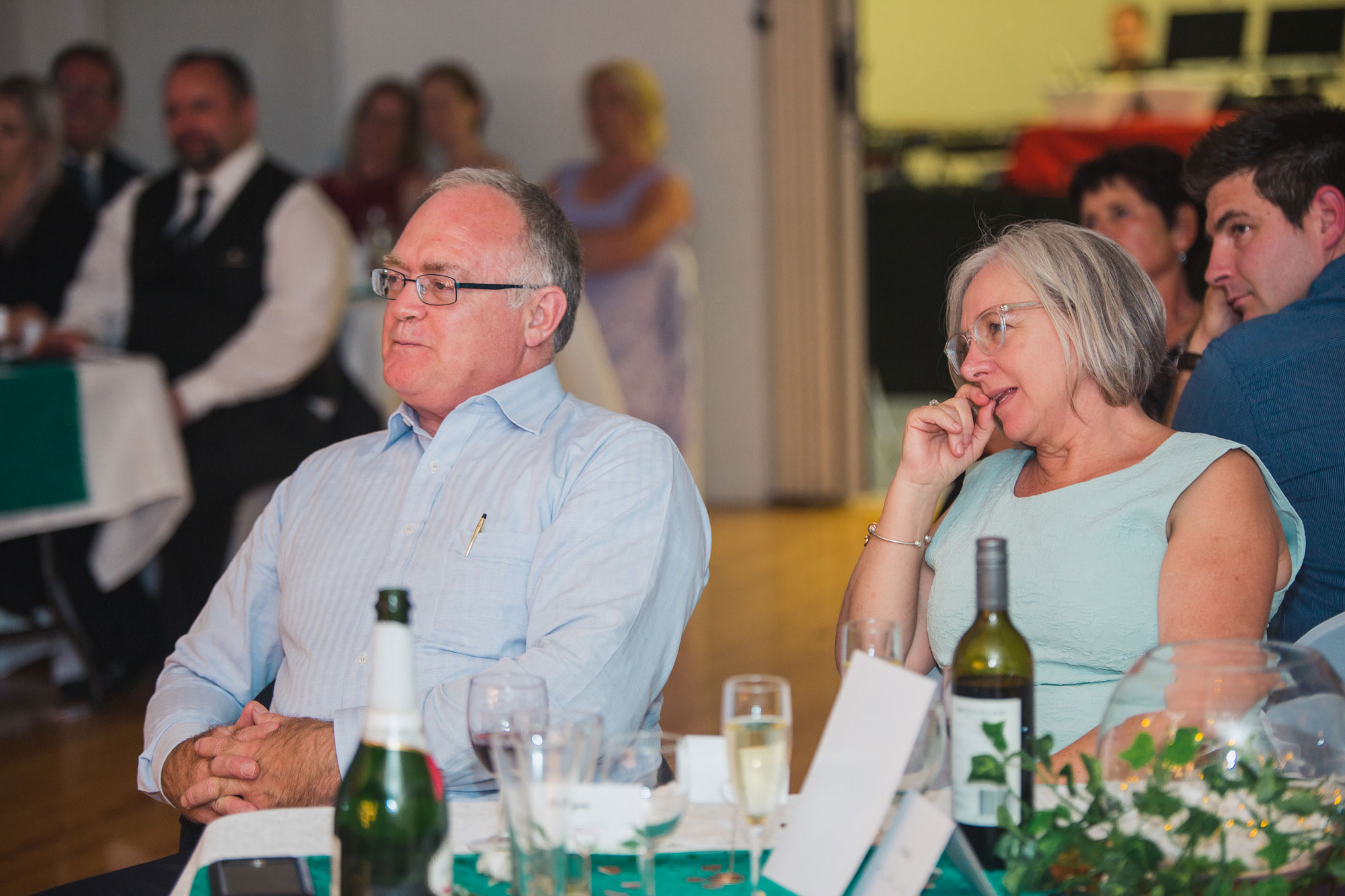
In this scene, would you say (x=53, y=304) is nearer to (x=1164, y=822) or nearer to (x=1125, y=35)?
(x=1164, y=822)

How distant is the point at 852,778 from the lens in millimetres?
934

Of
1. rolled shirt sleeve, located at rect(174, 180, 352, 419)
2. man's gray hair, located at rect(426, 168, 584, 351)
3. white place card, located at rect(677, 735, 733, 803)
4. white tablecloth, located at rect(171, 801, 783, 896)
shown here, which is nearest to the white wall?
rolled shirt sleeve, located at rect(174, 180, 352, 419)

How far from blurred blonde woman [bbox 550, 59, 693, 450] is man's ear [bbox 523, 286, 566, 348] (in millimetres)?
3848

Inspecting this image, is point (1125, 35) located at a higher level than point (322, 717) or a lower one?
higher

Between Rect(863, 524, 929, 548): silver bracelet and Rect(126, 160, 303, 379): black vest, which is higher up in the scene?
Rect(126, 160, 303, 379): black vest

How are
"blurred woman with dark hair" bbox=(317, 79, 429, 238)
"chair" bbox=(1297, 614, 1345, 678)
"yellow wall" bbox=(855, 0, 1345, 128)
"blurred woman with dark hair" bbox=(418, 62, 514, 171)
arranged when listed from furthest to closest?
1. "yellow wall" bbox=(855, 0, 1345, 128)
2. "blurred woman with dark hair" bbox=(418, 62, 514, 171)
3. "blurred woman with dark hair" bbox=(317, 79, 429, 238)
4. "chair" bbox=(1297, 614, 1345, 678)

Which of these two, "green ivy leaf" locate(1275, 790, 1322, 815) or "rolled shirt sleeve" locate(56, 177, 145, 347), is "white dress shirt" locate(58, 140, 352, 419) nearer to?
"rolled shirt sleeve" locate(56, 177, 145, 347)

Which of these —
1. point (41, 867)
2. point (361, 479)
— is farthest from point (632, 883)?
point (41, 867)

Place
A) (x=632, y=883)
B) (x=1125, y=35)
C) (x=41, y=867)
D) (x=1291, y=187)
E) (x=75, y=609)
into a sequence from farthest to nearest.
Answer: (x=1125, y=35) → (x=75, y=609) → (x=41, y=867) → (x=1291, y=187) → (x=632, y=883)

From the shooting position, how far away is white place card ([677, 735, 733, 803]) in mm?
Answer: 998

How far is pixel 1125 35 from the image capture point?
739 centimetres

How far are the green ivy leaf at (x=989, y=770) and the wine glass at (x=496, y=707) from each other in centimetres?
32

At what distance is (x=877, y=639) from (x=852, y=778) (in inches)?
6.3

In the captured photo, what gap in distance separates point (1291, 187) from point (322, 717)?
159 cm
